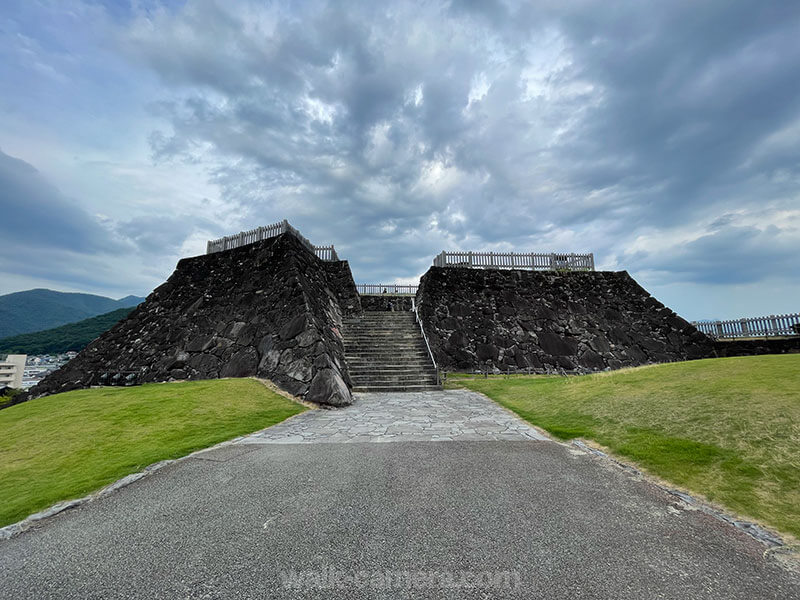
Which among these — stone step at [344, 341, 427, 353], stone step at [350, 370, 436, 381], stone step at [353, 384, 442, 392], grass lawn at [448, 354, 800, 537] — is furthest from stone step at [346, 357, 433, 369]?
grass lawn at [448, 354, 800, 537]

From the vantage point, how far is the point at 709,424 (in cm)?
510

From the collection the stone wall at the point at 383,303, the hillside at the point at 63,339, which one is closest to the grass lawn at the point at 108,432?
the stone wall at the point at 383,303

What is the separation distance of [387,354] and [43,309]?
19307 cm

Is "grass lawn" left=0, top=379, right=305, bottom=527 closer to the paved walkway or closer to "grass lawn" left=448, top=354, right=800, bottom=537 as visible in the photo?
the paved walkway

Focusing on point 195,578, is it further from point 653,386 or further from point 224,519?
point 653,386

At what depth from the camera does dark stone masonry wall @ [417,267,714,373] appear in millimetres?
16875

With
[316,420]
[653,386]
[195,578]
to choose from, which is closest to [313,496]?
[195,578]

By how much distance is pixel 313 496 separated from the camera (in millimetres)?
3883

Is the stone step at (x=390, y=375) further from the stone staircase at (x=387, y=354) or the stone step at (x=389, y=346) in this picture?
the stone step at (x=389, y=346)

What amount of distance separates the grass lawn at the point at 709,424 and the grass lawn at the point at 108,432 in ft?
23.6

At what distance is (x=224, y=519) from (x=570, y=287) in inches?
823

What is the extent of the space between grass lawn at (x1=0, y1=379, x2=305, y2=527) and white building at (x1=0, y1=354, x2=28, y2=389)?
2602cm

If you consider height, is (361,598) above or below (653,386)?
below

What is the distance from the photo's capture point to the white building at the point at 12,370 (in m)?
25.4
